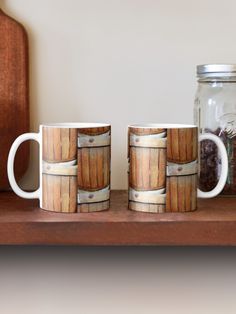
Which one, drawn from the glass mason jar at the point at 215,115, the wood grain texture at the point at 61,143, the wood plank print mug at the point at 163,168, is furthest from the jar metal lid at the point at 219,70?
the wood grain texture at the point at 61,143

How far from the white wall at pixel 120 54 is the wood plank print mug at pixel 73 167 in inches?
6.1

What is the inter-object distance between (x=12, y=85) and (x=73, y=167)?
210 millimetres

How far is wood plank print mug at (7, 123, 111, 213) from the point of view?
0.75m

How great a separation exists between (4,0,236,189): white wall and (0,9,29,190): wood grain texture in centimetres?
2

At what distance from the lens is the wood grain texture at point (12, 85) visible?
34.8 inches

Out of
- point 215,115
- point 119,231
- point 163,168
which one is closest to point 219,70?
point 215,115

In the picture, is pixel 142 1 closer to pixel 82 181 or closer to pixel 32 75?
pixel 32 75

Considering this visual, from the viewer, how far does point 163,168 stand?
751 millimetres

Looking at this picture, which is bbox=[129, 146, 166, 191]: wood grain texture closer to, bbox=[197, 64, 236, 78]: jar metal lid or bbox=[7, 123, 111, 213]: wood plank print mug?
bbox=[7, 123, 111, 213]: wood plank print mug

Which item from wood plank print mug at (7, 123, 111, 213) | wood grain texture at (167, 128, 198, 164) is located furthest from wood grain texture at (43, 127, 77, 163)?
wood grain texture at (167, 128, 198, 164)

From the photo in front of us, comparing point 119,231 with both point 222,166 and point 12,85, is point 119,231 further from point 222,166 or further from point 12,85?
point 12,85

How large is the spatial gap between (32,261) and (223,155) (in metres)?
0.31

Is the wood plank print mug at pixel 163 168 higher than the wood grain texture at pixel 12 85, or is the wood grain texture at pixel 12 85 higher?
the wood grain texture at pixel 12 85

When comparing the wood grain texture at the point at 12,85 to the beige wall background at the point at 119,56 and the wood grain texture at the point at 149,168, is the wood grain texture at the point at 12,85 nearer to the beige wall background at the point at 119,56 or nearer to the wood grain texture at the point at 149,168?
the beige wall background at the point at 119,56
